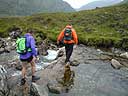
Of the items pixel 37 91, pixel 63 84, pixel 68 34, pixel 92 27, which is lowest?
pixel 92 27

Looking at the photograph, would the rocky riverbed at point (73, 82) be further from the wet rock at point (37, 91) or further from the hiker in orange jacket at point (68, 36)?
the hiker in orange jacket at point (68, 36)

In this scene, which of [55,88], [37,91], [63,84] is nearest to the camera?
[37,91]

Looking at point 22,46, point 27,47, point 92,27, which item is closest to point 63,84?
point 27,47

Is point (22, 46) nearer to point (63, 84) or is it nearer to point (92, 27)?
point (63, 84)

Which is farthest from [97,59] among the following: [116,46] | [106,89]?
[116,46]

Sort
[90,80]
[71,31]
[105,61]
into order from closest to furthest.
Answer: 1. [90,80]
2. [71,31]
3. [105,61]

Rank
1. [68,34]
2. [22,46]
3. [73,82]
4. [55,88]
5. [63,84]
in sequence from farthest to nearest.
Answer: [68,34]
[73,82]
[63,84]
[55,88]
[22,46]

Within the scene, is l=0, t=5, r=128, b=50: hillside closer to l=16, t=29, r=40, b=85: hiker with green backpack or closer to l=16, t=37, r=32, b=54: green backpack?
l=16, t=29, r=40, b=85: hiker with green backpack

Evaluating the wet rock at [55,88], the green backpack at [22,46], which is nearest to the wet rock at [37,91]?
the wet rock at [55,88]

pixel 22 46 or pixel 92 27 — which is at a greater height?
pixel 22 46

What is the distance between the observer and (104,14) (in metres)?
73.6

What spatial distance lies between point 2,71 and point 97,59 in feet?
32.4

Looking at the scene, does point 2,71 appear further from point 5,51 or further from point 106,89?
point 5,51

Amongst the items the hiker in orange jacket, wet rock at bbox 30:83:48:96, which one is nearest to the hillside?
the hiker in orange jacket
